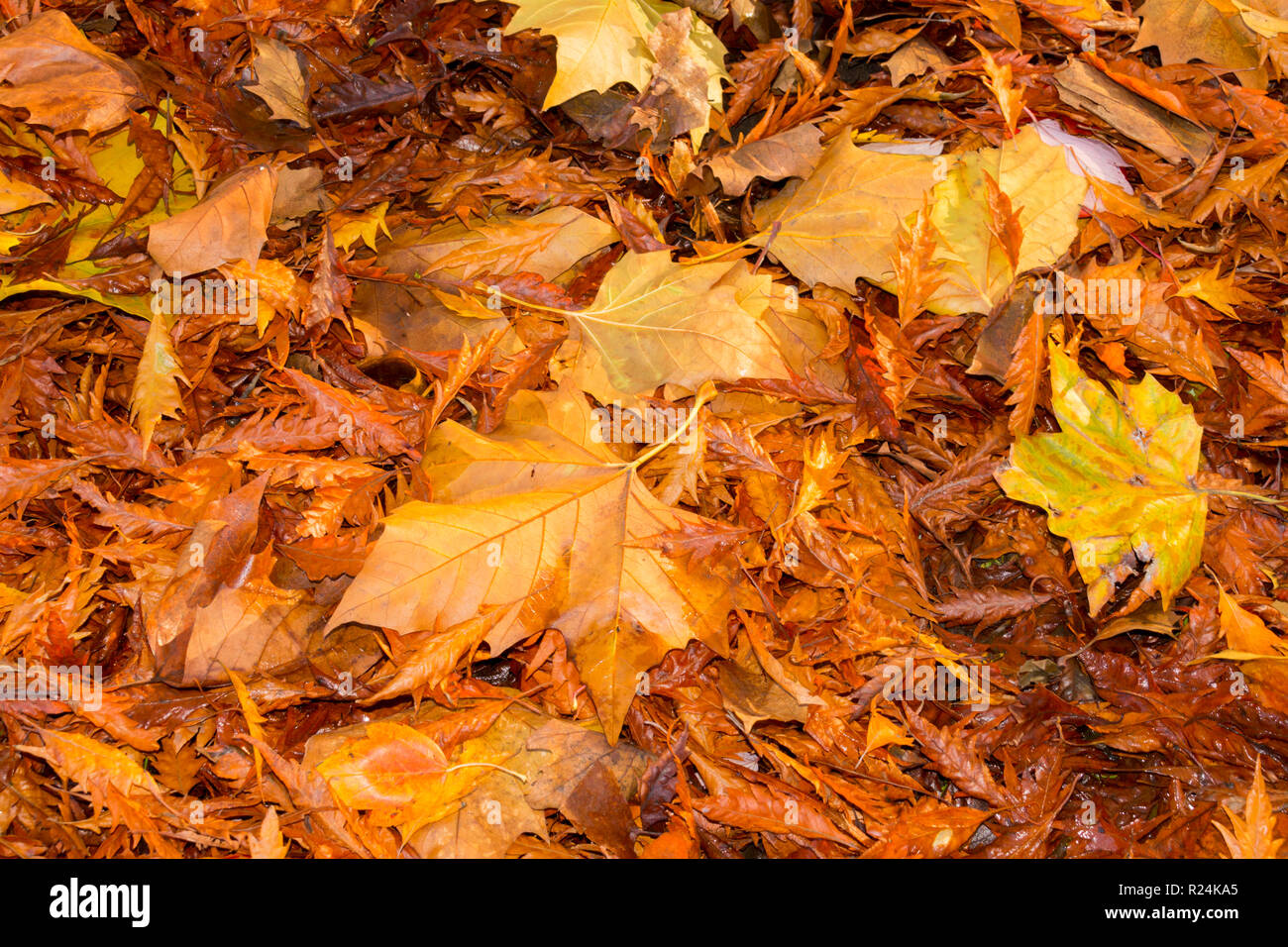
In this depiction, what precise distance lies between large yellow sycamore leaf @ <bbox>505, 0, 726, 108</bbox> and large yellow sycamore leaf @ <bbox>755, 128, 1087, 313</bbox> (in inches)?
11.7

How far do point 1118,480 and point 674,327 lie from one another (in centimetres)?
84

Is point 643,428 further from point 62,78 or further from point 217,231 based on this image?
point 62,78

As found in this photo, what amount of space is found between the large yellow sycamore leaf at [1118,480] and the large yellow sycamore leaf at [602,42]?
89cm

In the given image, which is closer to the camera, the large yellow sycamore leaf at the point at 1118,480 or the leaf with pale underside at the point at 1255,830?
the leaf with pale underside at the point at 1255,830

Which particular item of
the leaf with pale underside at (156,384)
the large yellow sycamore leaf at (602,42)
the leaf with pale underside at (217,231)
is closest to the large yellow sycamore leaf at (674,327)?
the large yellow sycamore leaf at (602,42)

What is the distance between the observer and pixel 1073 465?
5.04ft

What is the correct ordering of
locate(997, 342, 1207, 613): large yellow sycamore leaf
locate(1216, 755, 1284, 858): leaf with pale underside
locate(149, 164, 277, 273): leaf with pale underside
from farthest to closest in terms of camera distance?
locate(149, 164, 277, 273): leaf with pale underside, locate(997, 342, 1207, 613): large yellow sycamore leaf, locate(1216, 755, 1284, 858): leaf with pale underside

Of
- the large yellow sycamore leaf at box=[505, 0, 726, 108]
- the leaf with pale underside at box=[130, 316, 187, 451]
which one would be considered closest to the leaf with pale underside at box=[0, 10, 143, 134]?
the leaf with pale underside at box=[130, 316, 187, 451]

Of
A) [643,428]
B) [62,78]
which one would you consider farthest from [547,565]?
[62,78]

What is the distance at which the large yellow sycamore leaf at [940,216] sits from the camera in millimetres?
1613

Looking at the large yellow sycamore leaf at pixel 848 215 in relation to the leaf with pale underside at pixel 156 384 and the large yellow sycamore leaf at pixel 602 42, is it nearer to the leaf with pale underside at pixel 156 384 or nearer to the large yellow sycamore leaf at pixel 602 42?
the large yellow sycamore leaf at pixel 602 42

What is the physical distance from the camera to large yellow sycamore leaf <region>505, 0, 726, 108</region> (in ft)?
5.24

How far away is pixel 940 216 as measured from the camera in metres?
1.65

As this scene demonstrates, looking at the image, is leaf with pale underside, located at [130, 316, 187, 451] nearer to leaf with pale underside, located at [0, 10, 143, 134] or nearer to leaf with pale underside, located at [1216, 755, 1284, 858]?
leaf with pale underside, located at [0, 10, 143, 134]
